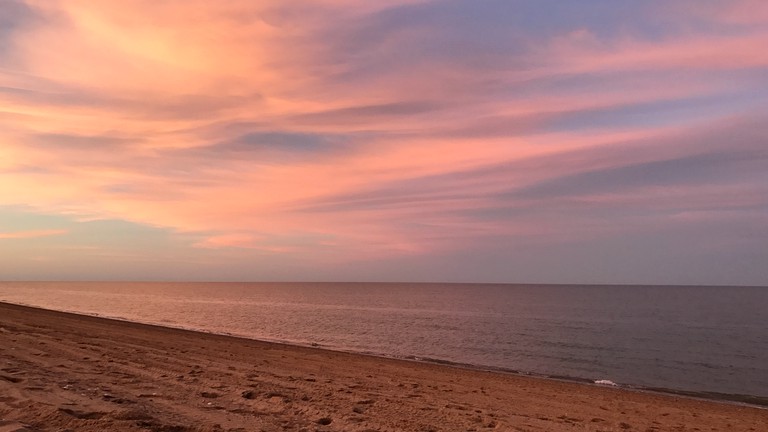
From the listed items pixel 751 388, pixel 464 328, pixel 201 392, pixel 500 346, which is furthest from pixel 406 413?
pixel 464 328

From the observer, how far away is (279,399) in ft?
31.8

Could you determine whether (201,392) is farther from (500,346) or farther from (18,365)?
(500,346)

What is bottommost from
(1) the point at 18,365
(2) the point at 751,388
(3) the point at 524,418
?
(2) the point at 751,388

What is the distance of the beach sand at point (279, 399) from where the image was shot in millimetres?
7477

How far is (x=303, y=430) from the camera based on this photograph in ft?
24.9

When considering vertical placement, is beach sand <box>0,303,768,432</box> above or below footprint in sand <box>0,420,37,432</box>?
below

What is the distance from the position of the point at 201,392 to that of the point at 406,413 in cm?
391

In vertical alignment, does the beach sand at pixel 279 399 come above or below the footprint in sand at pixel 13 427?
below

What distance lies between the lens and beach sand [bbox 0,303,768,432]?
7477mm

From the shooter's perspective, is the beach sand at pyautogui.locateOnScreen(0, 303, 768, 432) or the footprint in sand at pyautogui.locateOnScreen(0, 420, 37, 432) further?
the beach sand at pyautogui.locateOnScreen(0, 303, 768, 432)

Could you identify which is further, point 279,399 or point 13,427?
point 279,399

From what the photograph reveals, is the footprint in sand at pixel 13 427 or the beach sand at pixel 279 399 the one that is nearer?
the footprint in sand at pixel 13 427

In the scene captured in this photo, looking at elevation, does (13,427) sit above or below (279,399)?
above

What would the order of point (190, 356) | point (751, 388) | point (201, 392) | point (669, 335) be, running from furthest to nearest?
point (669, 335)
point (751, 388)
point (190, 356)
point (201, 392)
